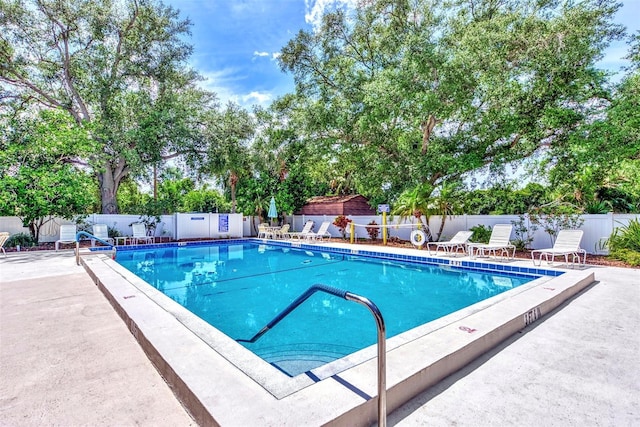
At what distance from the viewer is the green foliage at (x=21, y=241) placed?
1213 cm

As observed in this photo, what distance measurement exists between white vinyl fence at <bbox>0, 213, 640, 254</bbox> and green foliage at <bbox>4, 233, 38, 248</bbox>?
2.90 ft

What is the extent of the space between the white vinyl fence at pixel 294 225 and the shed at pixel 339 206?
1.47 ft

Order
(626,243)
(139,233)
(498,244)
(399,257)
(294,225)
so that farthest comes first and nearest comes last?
(294,225), (139,233), (399,257), (498,244), (626,243)

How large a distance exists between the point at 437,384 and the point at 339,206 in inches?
626

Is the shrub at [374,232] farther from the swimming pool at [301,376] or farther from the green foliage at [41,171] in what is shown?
the green foliage at [41,171]

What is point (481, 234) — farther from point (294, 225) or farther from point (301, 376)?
point (294, 225)

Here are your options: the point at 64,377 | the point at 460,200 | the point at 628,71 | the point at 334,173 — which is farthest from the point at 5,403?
the point at 334,173

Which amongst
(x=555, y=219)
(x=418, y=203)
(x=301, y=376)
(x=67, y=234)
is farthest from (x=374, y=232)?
(x=301, y=376)

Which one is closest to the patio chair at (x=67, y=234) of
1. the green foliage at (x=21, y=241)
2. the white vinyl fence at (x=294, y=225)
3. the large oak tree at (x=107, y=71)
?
the green foliage at (x=21, y=241)

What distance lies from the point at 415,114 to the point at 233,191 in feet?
39.1

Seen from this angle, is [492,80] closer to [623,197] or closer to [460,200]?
[460,200]

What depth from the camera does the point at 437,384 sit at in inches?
98.7

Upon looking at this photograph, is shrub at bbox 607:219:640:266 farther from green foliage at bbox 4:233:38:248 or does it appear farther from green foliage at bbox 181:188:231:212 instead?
green foliage at bbox 181:188:231:212

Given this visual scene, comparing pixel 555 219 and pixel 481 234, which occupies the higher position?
pixel 555 219
